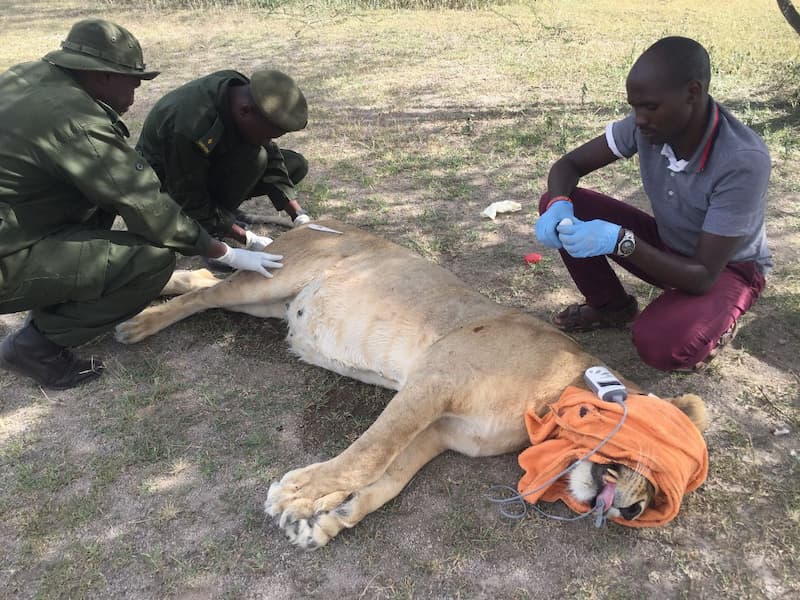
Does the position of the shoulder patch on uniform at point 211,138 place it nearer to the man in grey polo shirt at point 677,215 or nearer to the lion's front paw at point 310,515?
the man in grey polo shirt at point 677,215


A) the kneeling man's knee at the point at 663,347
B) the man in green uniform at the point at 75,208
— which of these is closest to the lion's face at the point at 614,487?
the kneeling man's knee at the point at 663,347

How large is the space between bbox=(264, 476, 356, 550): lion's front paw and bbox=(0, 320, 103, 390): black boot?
148 centimetres

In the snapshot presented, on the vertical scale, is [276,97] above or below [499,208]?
above

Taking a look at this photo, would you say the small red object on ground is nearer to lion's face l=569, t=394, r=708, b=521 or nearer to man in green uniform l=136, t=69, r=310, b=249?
man in green uniform l=136, t=69, r=310, b=249

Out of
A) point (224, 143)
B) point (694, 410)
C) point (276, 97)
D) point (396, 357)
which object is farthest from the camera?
point (224, 143)

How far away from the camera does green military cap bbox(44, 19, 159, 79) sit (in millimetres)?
2967

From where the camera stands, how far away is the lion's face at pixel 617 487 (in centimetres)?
232

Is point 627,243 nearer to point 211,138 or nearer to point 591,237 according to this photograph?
point 591,237

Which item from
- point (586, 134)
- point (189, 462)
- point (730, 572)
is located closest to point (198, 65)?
point (586, 134)

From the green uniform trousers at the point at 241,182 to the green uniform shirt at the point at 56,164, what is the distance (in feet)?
4.06

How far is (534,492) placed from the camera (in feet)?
8.21

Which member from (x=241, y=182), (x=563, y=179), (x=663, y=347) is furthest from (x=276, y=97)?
(x=663, y=347)

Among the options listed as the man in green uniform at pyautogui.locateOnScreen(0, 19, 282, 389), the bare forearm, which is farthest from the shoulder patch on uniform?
the bare forearm

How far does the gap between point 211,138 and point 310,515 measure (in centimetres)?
257
